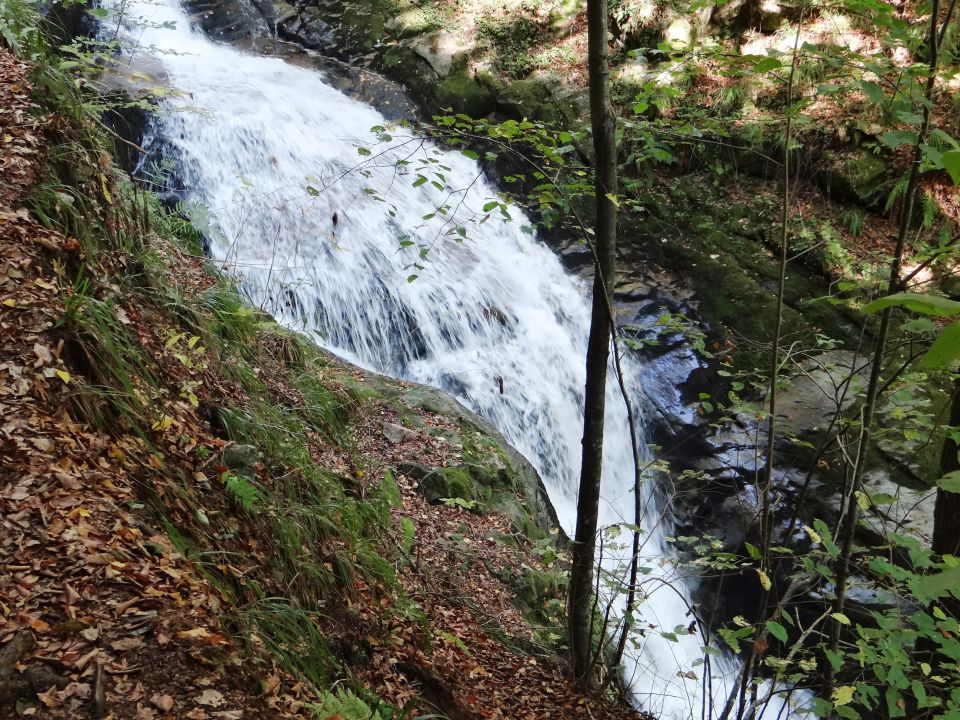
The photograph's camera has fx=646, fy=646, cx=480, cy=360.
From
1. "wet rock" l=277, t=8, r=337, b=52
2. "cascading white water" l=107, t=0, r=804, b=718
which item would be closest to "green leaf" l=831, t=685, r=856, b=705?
"cascading white water" l=107, t=0, r=804, b=718

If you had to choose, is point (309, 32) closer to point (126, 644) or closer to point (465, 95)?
point (465, 95)

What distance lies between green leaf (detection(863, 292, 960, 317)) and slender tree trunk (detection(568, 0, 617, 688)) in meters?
2.60

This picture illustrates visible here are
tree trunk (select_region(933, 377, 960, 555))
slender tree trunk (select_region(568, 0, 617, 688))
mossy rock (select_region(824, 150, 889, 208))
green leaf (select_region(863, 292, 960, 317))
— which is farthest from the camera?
mossy rock (select_region(824, 150, 889, 208))

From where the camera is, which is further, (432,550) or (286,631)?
(432,550)

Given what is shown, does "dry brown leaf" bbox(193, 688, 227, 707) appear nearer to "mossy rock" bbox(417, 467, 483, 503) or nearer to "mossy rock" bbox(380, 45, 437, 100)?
"mossy rock" bbox(417, 467, 483, 503)

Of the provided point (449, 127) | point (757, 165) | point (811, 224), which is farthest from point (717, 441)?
point (449, 127)

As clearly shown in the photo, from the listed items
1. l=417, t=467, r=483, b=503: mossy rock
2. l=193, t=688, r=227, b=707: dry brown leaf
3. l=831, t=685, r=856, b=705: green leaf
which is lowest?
l=193, t=688, r=227, b=707: dry brown leaf

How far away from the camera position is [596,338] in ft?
11.6

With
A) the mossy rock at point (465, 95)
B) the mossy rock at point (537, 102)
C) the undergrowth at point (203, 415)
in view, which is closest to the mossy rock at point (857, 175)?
the mossy rock at point (537, 102)

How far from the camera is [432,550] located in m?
4.94

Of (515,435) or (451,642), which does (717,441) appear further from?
(451,642)

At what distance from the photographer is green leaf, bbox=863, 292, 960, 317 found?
2.11 feet

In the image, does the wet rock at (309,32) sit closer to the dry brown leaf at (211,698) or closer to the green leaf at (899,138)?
the green leaf at (899,138)

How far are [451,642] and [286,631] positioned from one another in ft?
4.82
